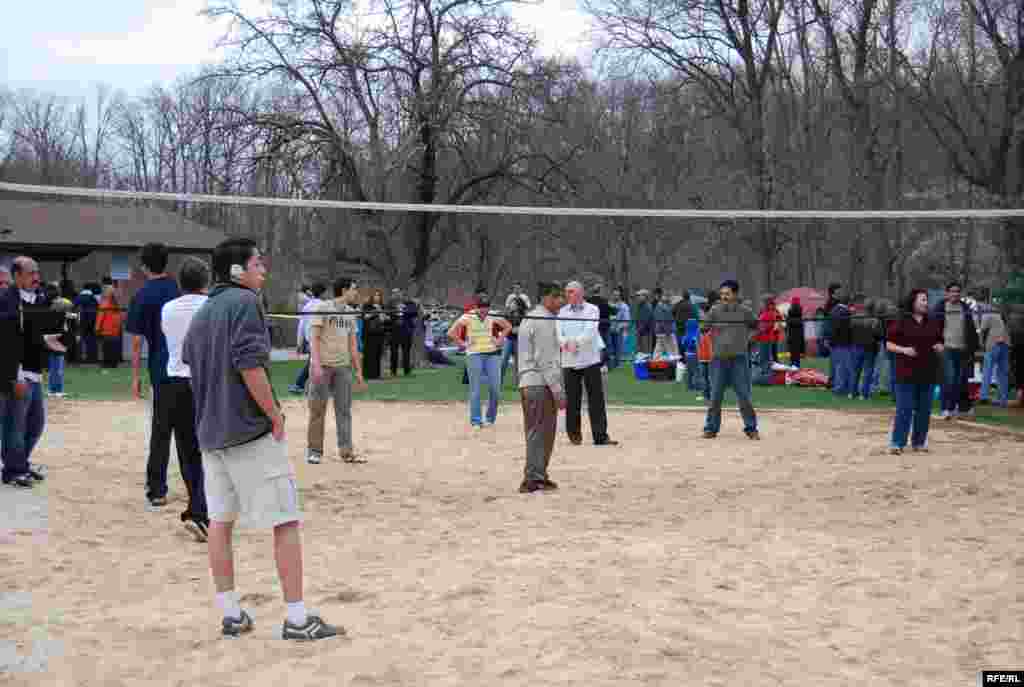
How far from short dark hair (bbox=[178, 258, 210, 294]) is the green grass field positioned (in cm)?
1173

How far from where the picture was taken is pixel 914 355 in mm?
12398

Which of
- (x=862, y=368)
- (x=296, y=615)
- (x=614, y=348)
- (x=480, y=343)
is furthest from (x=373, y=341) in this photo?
(x=296, y=615)

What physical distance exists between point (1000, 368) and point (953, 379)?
166cm

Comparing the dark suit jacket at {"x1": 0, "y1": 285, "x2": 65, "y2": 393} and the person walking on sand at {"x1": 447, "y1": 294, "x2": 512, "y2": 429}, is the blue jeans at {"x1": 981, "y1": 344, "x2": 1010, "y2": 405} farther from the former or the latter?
the dark suit jacket at {"x1": 0, "y1": 285, "x2": 65, "y2": 393}

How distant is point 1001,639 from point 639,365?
18.3 meters

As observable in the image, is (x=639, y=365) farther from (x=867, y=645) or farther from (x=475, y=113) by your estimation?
(x=867, y=645)

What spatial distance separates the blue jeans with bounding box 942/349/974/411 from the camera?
53.7 ft

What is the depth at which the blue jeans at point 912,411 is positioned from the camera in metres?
12.6

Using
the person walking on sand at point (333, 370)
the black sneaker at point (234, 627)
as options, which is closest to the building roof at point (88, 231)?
the person walking on sand at point (333, 370)

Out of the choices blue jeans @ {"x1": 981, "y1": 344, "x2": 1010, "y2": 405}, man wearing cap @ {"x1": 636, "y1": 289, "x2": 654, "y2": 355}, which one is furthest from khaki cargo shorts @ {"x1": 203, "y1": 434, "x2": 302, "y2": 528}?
man wearing cap @ {"x1": 636, "y1": 289, "x2": 654, "y2": 355}

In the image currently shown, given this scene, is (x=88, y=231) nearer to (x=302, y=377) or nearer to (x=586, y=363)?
(x=302, y=377)

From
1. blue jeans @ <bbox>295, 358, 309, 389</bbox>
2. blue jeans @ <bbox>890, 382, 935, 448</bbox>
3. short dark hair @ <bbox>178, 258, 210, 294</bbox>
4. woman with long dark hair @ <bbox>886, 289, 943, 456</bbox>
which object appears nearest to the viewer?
short dark hair @ <bbox>178, 258, 210, 294</bbox>

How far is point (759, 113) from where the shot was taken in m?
33.5

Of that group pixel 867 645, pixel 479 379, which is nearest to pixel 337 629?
pixel 867 645
